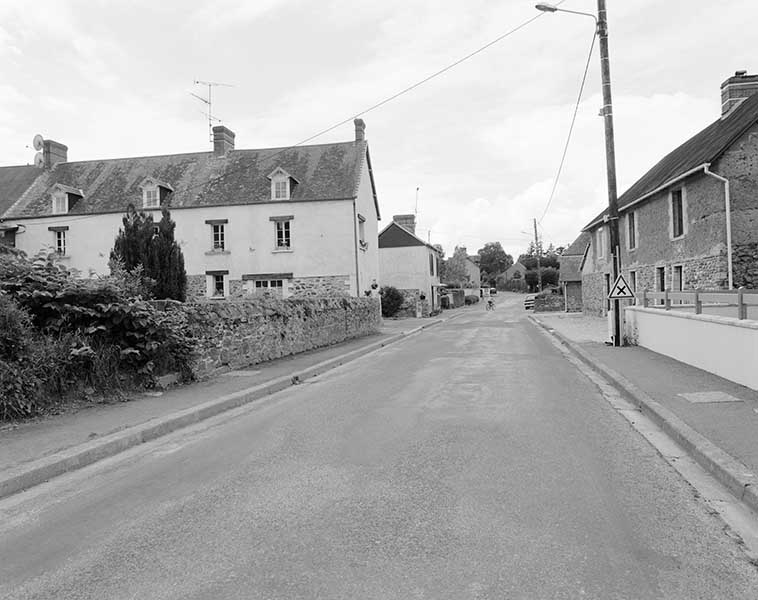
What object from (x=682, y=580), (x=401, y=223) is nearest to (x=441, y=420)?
(x=682, y=580)

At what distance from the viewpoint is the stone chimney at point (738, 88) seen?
74.4 ft

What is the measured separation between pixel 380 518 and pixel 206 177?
31487 mm

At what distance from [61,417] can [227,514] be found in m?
4.64

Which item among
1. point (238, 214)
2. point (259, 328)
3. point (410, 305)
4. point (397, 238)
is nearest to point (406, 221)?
point (397, 238)

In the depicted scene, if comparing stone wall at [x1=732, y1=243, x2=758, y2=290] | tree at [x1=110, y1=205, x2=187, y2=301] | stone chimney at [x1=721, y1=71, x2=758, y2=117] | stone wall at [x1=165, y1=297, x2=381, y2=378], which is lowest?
stone wall at [x1=165, y1=297, x2=381, y2=378]

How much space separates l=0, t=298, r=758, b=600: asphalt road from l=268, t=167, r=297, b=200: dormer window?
24.4 m

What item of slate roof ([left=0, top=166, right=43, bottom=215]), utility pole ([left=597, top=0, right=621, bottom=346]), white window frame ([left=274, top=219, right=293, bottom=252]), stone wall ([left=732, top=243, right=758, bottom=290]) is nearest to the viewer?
utility pole ([left=597, top=0, right=621, bottom=346])

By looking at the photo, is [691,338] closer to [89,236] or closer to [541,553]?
[541,553]

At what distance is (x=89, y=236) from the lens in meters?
32.6

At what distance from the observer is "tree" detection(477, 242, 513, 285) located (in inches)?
5920

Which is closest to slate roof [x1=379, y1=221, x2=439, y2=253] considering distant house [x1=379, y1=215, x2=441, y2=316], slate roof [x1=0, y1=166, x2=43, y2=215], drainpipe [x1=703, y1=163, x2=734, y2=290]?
distant house [x1=379, y1=215, x2=441, y2=316]

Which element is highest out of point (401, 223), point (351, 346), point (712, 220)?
point (401, 223)

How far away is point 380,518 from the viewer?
14.7 feet

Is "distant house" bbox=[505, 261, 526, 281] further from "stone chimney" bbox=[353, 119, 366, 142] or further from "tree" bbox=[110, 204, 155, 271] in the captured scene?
"tree" bbox=[110, 204, 155, 271]
